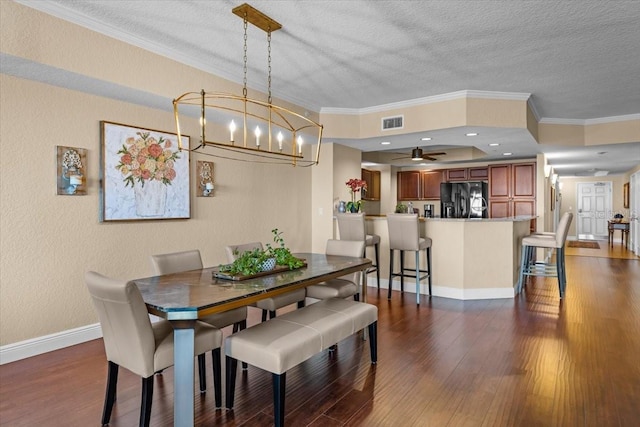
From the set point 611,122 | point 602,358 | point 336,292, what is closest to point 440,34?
point 336,292

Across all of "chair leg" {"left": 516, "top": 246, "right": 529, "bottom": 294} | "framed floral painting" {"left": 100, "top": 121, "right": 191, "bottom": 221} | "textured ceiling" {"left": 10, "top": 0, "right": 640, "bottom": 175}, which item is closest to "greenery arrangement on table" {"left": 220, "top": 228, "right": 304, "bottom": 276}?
"framed floral painting" {"left": 100, "top": 121, "right": 191, "bottom": 221}

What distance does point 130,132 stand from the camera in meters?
3.48

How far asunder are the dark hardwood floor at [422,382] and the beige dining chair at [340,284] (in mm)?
427

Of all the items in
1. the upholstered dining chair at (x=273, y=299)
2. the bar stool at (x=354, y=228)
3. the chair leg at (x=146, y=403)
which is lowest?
the chair leg at (x=146, y=403)

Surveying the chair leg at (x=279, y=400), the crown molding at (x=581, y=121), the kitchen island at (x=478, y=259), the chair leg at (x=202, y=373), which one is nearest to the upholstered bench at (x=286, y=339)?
the chair leg at (x=279, y=400)

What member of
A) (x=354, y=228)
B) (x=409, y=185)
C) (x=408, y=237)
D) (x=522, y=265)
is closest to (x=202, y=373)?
(x=354, y=228)

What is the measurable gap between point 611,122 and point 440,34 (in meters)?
4.42

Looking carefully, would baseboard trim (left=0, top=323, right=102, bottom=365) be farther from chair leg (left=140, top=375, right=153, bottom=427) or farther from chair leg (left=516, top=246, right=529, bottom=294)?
chair leg (left=516, top=246, right=529, bottom=294)

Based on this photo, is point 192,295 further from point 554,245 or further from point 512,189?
point 512,189

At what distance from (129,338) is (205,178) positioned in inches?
100

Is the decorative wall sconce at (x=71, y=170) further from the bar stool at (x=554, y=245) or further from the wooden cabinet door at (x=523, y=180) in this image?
the wooden cabinet door at (x=523, y=180)

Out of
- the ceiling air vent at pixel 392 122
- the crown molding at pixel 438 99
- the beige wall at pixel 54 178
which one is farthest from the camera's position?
the ceiling air vent at pixel 392 122

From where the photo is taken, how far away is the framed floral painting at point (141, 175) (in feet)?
10.9

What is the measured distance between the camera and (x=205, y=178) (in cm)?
415
